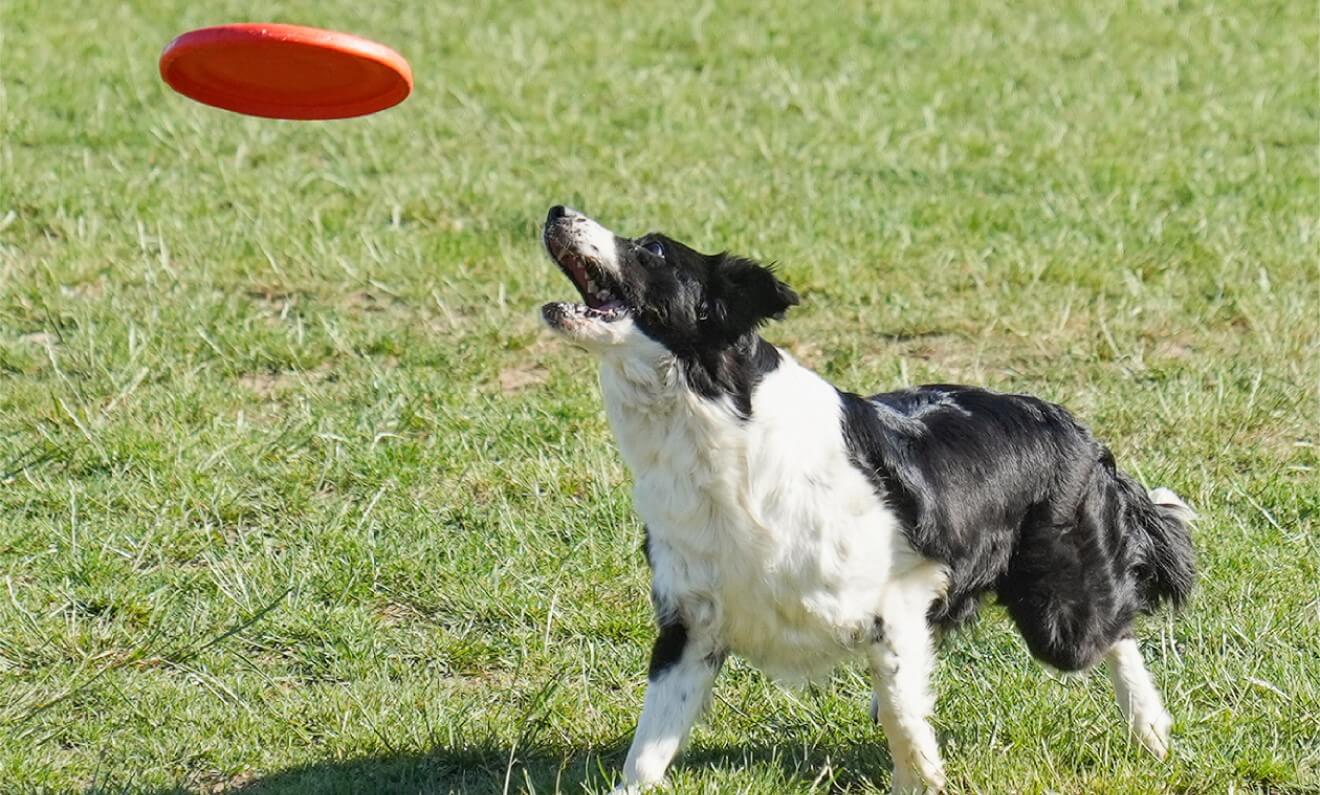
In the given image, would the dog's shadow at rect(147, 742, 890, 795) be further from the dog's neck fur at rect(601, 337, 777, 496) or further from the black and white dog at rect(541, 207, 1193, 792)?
the dog's neck fur at rect(601, 337, 777, 496)

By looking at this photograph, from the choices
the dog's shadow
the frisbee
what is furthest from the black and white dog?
the frisbee

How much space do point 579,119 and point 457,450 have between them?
13.3 feet

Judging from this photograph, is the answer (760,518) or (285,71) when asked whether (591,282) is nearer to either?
(760,518)

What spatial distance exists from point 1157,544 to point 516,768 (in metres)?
1.86

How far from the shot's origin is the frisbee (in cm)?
504

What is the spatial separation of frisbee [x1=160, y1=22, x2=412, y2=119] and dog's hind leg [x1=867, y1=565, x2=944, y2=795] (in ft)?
7.46

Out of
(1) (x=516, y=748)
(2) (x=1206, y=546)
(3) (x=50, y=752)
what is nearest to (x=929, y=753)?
(1) (x=516, y=748)

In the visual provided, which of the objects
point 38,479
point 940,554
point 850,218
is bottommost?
point 38,479

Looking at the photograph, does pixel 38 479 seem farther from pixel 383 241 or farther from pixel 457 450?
pixel 383 241

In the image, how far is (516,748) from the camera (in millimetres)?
4379

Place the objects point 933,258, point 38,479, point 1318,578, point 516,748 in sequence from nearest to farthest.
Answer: point 516,748, point 1318,578, point 38,479, point 933,258

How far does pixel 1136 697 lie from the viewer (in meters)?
4.52

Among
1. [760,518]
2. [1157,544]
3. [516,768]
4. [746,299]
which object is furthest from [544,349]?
[760,518]

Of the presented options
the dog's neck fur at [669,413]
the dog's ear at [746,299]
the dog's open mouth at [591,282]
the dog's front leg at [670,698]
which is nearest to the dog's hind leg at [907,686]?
the dog's front leg at [670,698]
